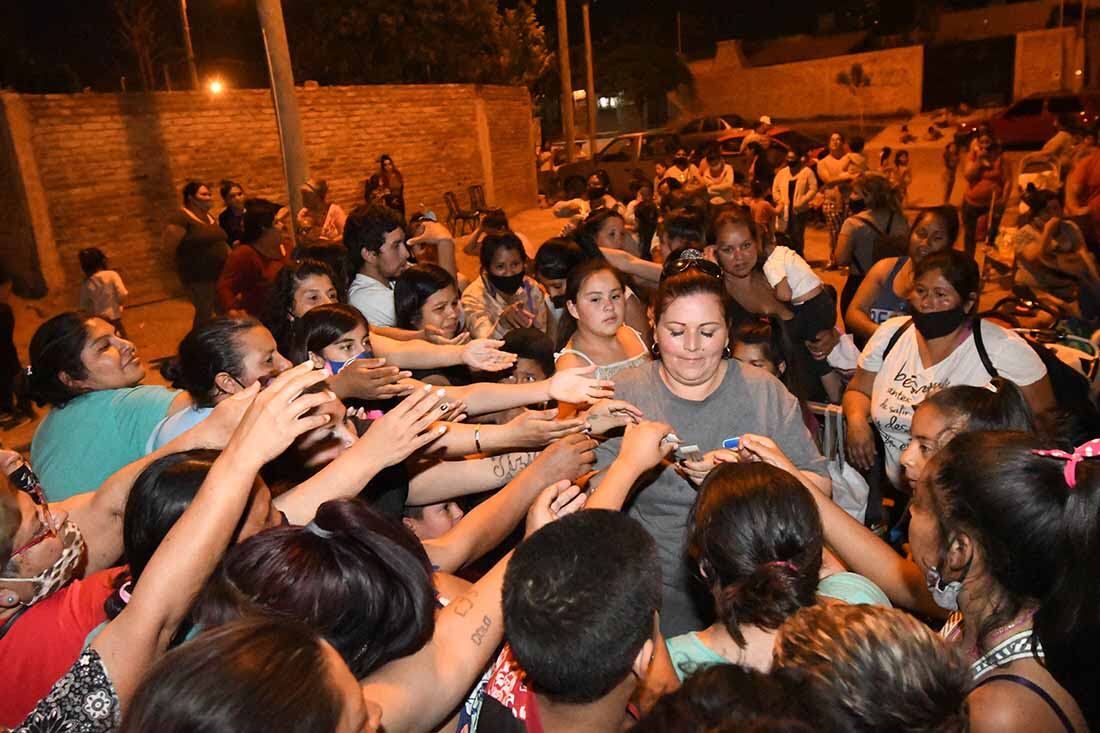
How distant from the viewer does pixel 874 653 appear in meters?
1.51

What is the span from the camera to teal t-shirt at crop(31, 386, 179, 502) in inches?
133

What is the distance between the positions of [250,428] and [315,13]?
22154 millimetres

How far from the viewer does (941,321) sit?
3.62 metres

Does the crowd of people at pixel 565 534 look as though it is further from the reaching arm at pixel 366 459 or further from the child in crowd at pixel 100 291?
the child in crowd at pixel 100 291

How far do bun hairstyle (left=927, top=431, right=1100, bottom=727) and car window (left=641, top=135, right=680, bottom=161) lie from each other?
783 inches

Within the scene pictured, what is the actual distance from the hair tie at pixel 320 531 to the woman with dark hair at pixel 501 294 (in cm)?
350

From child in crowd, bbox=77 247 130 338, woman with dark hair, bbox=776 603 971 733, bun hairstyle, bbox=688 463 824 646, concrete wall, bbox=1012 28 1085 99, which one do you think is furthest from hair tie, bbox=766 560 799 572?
concrete wall, bbox=1012 28 1085 99

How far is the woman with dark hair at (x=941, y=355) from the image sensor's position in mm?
3510

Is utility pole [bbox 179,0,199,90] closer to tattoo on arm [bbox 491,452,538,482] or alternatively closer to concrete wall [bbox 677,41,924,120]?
tattoo on arm [bbox 491,452,538,482]

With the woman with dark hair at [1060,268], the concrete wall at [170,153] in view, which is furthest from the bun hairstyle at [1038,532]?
the concrete wall at [170,153]

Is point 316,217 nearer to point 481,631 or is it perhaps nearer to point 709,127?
point 481,631

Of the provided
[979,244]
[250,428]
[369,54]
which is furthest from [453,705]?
[369,54]

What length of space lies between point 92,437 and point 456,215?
15.8 meters

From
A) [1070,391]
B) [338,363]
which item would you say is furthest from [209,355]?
[1070,391]
